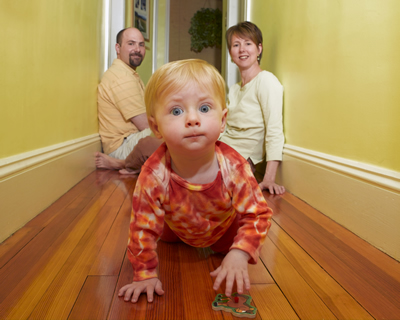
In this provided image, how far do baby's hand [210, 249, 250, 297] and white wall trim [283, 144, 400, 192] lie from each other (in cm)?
54

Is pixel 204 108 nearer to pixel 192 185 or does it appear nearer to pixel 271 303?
pixel 192 185

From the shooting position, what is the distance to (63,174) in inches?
67.2

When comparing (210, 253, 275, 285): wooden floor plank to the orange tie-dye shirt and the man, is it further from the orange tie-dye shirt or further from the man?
the man

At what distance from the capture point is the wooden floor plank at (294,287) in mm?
708

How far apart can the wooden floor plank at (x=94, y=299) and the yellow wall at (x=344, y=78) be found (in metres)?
0.87

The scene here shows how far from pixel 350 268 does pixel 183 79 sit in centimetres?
66

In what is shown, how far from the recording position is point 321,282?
0.84 metres

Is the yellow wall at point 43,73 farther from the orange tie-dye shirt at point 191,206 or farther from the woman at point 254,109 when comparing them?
the woman at point 254,109

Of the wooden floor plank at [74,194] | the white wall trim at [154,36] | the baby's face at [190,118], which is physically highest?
the white wall trim at [154,36]

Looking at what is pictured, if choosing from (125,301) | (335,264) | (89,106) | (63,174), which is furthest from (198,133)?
(89,106)

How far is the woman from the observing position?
1991 millimetres

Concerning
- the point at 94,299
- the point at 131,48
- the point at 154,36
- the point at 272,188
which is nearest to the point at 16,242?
the point at 94,299

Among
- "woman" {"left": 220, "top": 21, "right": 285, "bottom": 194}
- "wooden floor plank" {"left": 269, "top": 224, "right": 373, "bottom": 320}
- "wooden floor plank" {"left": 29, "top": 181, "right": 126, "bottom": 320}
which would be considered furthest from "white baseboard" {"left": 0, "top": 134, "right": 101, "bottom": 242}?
"woman" {"left": 220, "top": 21, "right": 285, "bottom": 194}

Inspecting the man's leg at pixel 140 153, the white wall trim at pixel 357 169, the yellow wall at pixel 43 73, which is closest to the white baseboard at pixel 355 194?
the white wall trim at pixel 357 169
